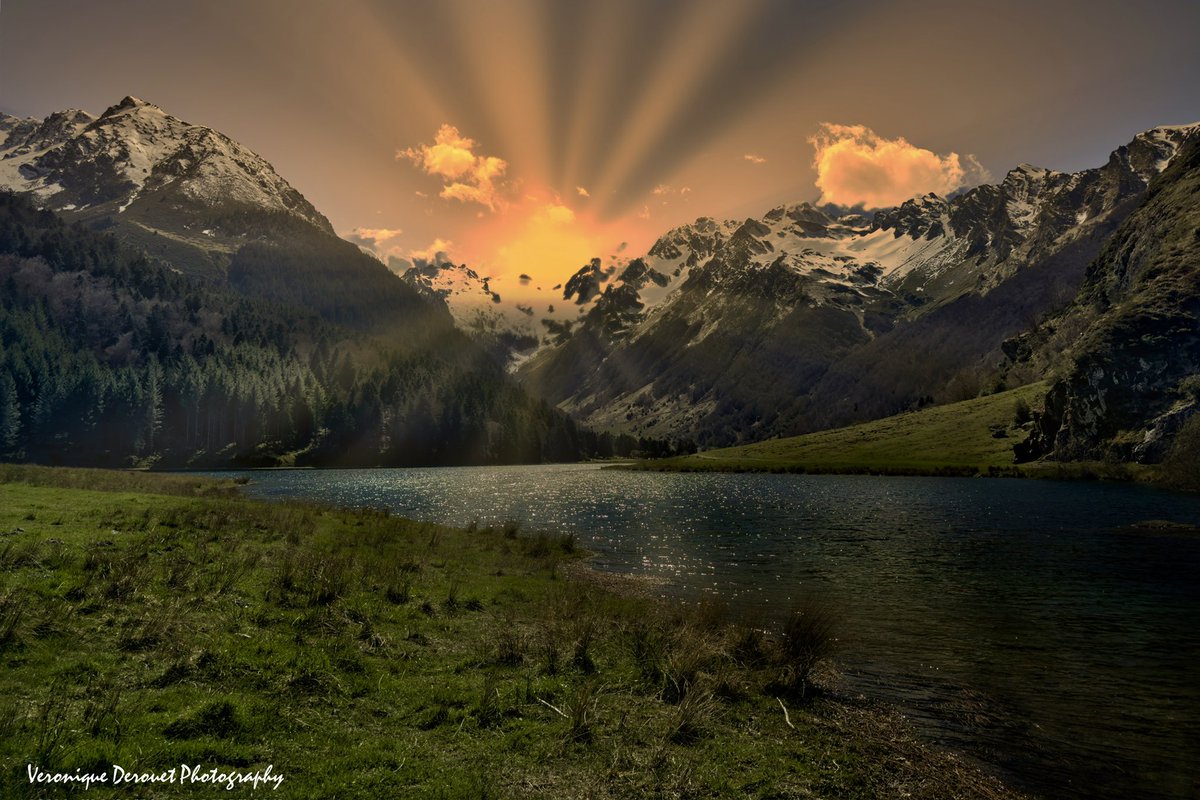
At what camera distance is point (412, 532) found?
→ 4322 cm

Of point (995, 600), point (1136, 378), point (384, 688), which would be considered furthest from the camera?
point (1136, 378)

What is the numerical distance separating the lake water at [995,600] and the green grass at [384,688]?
328cm

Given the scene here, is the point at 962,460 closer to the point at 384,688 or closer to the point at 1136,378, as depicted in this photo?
the point at 1136,378

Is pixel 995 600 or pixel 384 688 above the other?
pixel 384 688

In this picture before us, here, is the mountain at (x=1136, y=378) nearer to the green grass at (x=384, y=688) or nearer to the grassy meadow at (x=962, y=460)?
the grassy meadow at (x=962, y=460)

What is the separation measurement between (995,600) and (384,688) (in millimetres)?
32017

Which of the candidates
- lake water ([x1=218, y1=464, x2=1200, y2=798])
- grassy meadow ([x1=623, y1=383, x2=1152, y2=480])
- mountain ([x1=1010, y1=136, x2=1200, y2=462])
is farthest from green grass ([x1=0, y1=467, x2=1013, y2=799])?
mountain ([x1=1010, y1=136, x2=1200, y2=462])

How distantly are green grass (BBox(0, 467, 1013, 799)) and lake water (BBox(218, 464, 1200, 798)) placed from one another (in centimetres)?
328

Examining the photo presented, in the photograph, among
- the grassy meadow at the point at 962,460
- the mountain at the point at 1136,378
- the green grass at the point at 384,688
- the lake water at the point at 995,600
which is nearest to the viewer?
the green grass at the point at 384,688

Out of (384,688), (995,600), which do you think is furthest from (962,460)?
(384,688)

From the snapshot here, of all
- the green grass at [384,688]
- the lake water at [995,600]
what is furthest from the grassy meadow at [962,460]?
the green grass at [384,688]

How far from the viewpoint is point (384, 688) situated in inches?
597

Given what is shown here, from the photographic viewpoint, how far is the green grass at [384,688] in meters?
11.1

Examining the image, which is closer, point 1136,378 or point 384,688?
point 384,688
